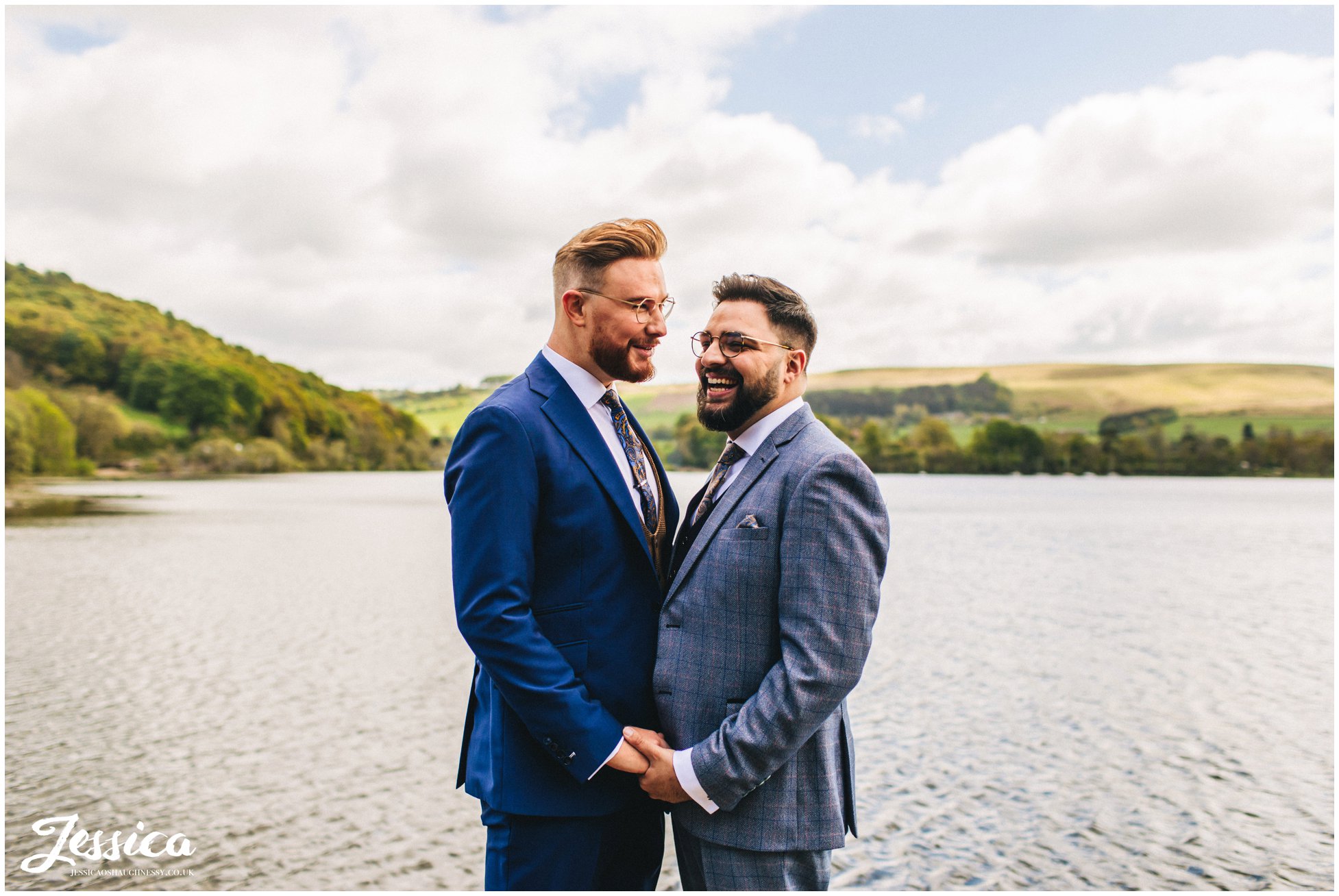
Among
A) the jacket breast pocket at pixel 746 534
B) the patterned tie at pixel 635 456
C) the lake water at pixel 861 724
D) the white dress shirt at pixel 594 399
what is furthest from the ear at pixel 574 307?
the lake water at pixel 861 724

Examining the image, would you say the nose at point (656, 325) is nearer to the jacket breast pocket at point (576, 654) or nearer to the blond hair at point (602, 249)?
the blond hair at point (602, 249)

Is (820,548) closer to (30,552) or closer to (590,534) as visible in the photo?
(590,534)

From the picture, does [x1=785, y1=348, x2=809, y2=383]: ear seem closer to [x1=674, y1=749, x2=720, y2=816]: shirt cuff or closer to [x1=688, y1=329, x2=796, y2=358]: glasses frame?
[x1=688, y1=329, x2=796, y2=358]: glasses frame

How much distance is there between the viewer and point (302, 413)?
143 m

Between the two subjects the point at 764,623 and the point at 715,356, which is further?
the point at 715,356

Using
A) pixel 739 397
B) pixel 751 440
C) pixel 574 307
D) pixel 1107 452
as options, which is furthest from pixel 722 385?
pixel 1107 452

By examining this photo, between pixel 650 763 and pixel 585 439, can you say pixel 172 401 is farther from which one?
pixel 650 763

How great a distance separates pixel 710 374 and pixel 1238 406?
153 meters

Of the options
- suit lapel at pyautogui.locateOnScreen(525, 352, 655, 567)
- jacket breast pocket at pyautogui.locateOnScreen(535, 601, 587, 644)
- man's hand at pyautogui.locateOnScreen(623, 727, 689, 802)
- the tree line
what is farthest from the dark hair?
the tree line

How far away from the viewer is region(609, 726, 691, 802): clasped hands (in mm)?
3055

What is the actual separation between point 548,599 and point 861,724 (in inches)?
387

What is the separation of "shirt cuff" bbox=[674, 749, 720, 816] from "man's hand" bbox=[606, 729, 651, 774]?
4.8 inches

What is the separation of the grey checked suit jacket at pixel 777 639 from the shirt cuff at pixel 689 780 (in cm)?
3

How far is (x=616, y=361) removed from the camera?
10.8ft
